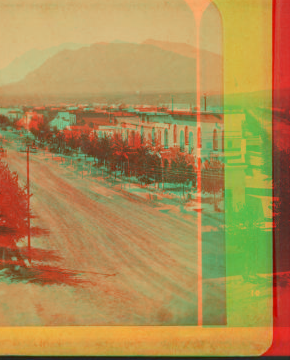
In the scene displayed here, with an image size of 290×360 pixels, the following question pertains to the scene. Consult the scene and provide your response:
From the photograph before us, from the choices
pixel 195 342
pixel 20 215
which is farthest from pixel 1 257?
pixel 195 342

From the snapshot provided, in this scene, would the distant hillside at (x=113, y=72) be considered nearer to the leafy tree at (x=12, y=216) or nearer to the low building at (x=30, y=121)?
the low building at (x=30, y=121)

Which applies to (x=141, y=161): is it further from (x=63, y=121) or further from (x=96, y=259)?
(x=96, y=259)

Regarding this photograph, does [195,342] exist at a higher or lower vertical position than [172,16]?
lower

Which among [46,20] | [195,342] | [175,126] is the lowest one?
[195,342]

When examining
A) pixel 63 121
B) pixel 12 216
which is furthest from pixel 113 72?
pixel 12 216

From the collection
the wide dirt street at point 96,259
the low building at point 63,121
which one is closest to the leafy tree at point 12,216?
the wide dirt street at point 96,259

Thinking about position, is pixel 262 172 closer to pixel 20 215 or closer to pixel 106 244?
pixel 106 244

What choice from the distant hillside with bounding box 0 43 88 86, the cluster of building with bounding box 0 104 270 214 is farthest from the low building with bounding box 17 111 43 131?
the distant hillside with bounding box 0 43 88 86
